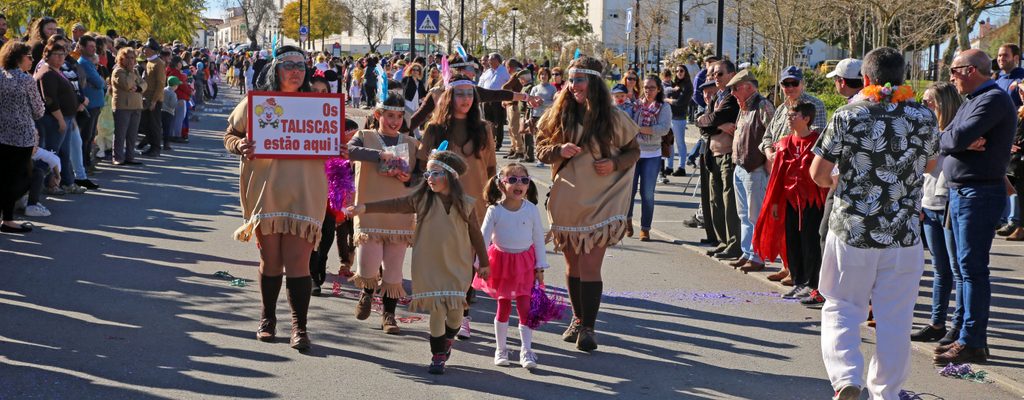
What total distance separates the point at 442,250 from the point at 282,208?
1161mm

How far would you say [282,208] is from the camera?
7250 mm

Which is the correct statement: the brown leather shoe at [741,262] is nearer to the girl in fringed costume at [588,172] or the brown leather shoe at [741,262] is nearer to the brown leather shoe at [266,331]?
the girl in fringed costume at [588,172]

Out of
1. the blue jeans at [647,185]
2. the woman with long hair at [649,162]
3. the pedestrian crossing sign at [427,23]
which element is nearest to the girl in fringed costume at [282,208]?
the woman with long hair at [649,162]

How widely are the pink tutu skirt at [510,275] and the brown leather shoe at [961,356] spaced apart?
2.57 m

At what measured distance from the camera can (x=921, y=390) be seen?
6.66 metres

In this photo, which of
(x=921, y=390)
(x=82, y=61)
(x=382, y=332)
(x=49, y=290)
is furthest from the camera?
(x=82, y=61)

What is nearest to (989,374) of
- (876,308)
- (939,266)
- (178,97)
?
(939,266)

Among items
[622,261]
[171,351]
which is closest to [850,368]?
[171,351]

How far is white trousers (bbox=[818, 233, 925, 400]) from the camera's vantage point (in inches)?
233

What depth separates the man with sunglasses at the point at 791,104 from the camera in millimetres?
9211

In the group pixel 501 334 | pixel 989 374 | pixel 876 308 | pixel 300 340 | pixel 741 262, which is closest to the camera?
pixel 876 308

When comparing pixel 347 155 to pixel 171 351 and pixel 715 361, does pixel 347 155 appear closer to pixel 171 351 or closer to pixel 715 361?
pixel 171 351

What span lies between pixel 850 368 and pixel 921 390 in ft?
3.32

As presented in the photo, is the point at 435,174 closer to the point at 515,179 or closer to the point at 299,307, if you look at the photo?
the point at 515,179
